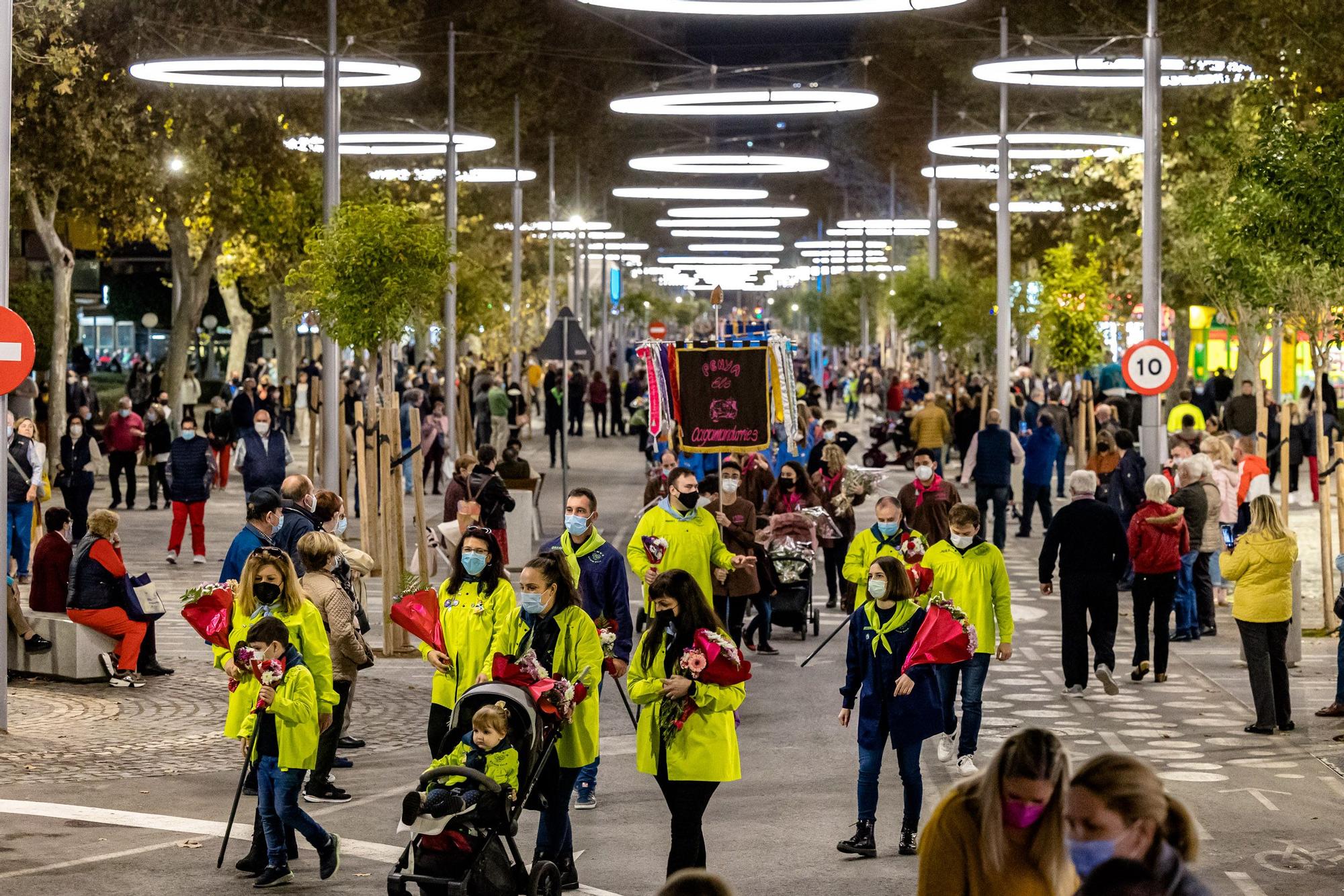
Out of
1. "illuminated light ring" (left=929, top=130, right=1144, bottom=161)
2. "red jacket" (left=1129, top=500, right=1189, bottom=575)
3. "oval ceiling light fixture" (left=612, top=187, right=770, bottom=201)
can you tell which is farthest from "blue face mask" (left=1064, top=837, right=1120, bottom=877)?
"oval ceiling light fixture" (left=612, top=187, right=770, bottom=201)

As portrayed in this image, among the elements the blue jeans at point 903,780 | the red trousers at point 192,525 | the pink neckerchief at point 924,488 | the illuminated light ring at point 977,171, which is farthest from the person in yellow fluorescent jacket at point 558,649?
the illuminated light ring at point 977,171

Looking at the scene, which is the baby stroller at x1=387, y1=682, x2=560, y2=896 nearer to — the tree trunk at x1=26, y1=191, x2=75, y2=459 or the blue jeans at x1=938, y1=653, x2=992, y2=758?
the blue jeans at x1=938, y1=653, x2=992, y2=758

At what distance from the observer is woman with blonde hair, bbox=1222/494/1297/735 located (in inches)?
565

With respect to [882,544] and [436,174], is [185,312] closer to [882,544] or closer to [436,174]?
[436,174]

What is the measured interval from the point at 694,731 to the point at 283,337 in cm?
5091

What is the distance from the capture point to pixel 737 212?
71.9 metres

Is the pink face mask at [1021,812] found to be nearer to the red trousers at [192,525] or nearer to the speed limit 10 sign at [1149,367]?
the speed limit 10 sign at [1149,367]

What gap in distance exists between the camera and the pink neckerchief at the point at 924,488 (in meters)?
17.9

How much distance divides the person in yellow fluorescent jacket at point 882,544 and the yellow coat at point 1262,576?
7.03ft

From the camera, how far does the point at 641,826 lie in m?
11.4

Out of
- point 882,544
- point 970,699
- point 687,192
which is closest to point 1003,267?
point 687,192

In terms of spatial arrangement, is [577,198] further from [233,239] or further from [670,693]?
[670,693]

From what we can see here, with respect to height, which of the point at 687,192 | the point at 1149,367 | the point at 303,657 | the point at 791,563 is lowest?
the point at 791,563

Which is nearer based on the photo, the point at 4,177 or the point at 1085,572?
the point at 4,177
